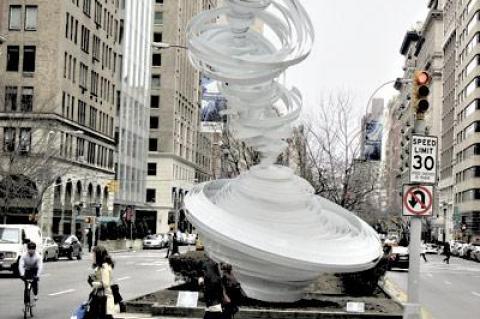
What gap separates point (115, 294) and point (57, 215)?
53611 millimetres

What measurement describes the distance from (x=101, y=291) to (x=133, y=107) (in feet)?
256

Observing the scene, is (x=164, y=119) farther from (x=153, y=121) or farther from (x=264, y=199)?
(x=264, y=199)

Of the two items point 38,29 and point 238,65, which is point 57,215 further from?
point 238,65

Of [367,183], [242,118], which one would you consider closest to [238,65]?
A: [242,118]

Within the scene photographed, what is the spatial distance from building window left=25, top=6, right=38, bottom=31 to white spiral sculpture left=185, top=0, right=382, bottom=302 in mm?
46752

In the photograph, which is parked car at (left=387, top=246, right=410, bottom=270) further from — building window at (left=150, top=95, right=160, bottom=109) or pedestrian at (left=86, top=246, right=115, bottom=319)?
building window at (left=150, top=95, right=160, bottom=109)

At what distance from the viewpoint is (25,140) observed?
55312 millimetres

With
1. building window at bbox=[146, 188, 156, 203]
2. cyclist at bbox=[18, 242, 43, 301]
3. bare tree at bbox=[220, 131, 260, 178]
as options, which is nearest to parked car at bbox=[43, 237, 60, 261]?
bare tree at bbox=[220, 131, 260, 178]

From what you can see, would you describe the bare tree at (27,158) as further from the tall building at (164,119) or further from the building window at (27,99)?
the tall building at (164,119)

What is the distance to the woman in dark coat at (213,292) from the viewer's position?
12.5 metres

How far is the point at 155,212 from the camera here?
103125 millimetres

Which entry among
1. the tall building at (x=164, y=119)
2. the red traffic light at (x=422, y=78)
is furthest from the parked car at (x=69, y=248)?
the tall building at (x=164, y=119)

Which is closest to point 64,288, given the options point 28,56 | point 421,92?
point 421,92

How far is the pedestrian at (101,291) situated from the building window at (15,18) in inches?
2203
